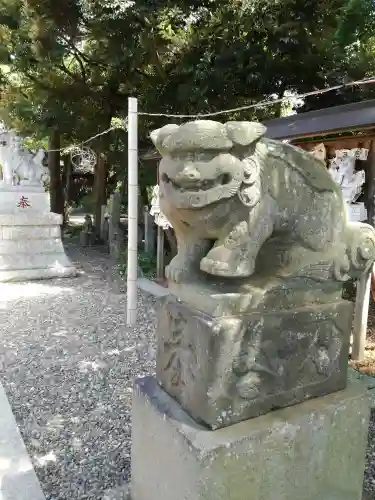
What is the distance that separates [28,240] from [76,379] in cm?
494

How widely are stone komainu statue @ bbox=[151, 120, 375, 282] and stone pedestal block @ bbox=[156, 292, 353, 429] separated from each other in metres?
0.19

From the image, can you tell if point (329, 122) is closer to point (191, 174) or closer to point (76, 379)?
point (191, 174)

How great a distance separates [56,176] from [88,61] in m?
4.35

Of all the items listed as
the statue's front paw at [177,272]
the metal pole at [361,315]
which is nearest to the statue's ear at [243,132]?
the statue's front paw at [177,272]

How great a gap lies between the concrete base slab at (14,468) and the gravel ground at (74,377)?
0.07 metres

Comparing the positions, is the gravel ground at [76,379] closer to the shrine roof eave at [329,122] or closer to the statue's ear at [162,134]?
the statue's ear at [162,134]

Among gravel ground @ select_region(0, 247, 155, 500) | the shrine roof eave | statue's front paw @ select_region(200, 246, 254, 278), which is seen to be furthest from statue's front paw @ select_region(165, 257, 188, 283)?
the shrine roof eave

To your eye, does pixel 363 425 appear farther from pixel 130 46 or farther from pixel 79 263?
pixel 79 263

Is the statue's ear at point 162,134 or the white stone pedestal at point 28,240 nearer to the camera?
the statue's ear at point 162,134

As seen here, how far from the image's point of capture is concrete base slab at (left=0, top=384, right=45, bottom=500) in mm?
2317

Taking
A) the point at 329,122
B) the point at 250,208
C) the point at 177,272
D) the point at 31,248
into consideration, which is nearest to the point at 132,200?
the point at 329,122

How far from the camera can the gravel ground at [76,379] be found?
2.58 meters

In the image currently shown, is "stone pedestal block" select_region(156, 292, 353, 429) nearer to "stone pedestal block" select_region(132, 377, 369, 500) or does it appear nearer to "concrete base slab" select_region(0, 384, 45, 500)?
"stone pedestal block" select_region(132, 377, 369, 500)

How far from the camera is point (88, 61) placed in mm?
9336
